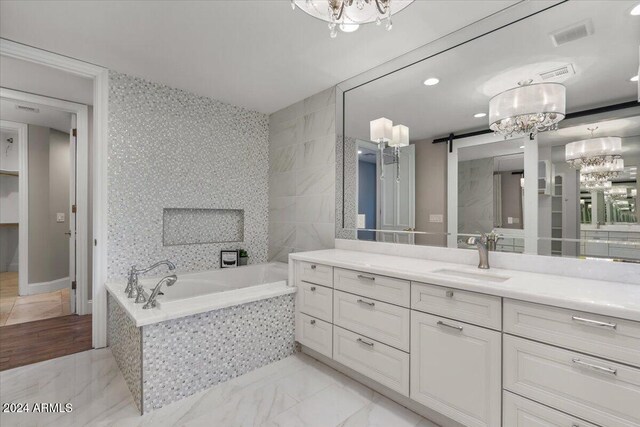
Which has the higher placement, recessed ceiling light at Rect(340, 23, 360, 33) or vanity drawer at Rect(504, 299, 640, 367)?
recessed ceiling light at Rect(340, 23, 360, 33)

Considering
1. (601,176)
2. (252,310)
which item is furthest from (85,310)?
(601,176)

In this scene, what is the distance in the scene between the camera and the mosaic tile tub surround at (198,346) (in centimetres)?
180

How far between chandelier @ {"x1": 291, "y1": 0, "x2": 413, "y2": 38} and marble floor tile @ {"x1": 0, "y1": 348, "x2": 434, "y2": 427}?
79.6 inches

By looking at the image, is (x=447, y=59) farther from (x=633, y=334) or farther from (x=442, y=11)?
(x=633, y=334)

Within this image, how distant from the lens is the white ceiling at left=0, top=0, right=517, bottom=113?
1834mm

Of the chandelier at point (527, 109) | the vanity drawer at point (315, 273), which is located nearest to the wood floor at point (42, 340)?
the vanity drawer at point (315, 273)

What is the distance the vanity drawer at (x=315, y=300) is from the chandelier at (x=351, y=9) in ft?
5.36

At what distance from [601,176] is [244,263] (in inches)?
119

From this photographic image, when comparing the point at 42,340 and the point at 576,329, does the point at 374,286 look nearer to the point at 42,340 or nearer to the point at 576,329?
the point at 576,329

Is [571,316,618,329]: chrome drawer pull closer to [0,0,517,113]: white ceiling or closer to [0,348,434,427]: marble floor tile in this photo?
[0,348,434,427]: marble floor tile

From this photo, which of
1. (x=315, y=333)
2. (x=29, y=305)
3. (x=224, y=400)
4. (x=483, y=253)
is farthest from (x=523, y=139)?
(x=29, y=305)

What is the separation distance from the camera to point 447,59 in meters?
2.15

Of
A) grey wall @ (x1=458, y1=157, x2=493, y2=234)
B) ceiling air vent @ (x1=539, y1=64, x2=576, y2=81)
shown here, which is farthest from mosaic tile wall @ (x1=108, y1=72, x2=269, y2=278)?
ceiling air vent @ (x1=539, y1=64, x2=576, y2=81)

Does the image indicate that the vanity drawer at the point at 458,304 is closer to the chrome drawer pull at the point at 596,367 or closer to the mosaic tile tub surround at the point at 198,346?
the chrome drawer pull at the point at 596,367
